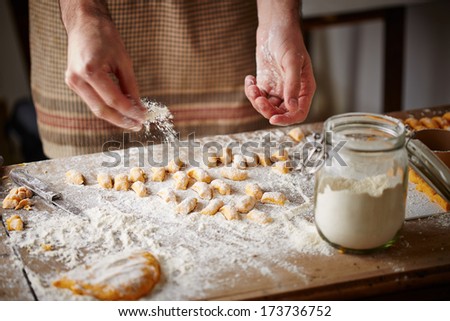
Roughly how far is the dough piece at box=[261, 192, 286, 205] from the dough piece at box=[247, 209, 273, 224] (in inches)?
2.2

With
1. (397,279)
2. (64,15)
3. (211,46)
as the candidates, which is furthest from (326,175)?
(211,46)

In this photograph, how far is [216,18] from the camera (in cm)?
163

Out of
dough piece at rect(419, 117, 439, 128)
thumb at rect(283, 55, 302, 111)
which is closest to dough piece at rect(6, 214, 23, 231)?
thumb at rect(283, 55, 302, 111)

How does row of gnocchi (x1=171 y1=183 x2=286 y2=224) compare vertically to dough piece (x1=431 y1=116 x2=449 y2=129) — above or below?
below

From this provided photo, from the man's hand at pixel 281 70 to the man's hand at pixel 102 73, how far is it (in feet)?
0.96

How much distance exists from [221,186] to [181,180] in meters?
0.09

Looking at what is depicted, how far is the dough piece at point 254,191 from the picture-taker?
1082 millimetres

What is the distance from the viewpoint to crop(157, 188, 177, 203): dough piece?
1083 mm

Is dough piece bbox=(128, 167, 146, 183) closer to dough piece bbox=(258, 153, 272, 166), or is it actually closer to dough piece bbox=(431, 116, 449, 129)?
dough piece bbox=(258, 153, 272, 166)

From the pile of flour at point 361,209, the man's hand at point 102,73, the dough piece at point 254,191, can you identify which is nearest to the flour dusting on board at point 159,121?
the man's hand at point 102,73
